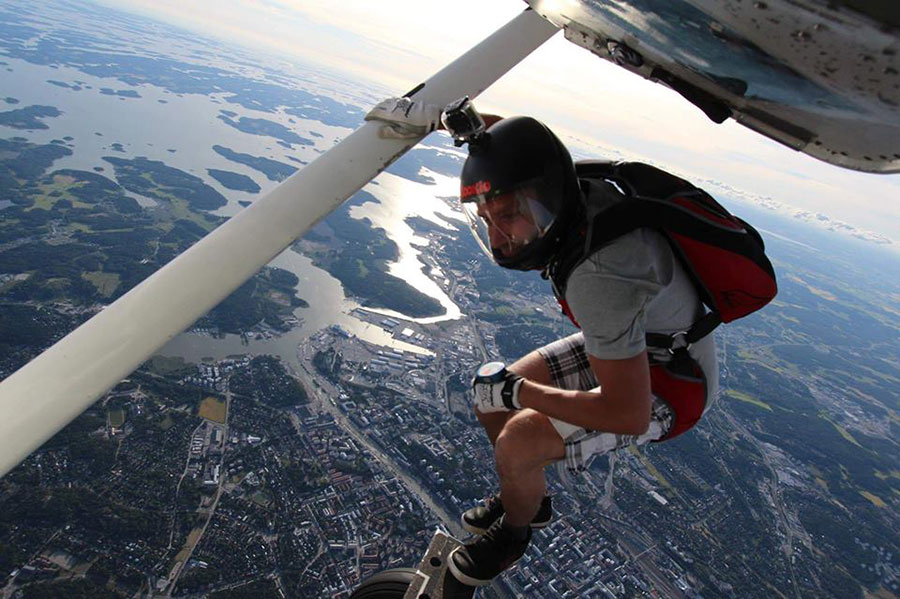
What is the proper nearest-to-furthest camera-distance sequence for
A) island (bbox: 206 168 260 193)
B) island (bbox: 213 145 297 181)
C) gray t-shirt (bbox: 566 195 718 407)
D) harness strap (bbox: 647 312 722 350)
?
gray t-shirt (bbox: 566 195 718 407), harness strap (bbox: 647 312 722 350), island (bbox: 206 168 260 193), island (bbox: 213 145 297 181)

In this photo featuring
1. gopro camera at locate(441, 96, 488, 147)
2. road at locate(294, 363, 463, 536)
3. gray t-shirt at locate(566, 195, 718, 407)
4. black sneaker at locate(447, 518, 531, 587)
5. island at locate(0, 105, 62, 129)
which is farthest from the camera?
island at locate(0, 105, 62, 129)

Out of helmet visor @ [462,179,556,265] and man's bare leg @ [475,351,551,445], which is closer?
helmet visor @ [462,179,556,265]

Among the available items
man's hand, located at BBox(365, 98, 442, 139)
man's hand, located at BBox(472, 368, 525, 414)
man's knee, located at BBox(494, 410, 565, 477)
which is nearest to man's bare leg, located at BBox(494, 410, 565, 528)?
man's knee, located at BBox(494, 410, 565, 477)

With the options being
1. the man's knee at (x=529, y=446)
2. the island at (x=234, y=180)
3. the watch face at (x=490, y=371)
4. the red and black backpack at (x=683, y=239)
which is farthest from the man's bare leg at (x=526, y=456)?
the island at (x=234, y=180)

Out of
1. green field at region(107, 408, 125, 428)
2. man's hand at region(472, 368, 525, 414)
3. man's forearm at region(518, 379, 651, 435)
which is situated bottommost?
green field at region(107, 408, 125, 428)

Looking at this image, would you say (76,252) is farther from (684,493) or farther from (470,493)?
(684,493)

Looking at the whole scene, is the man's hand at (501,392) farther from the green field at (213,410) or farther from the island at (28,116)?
the island at (28,116)

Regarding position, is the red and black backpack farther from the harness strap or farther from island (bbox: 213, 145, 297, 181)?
island (bbox: 213, 145, 297, 181)
